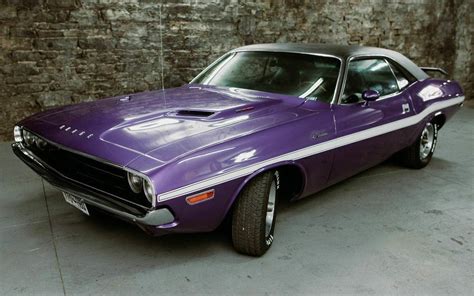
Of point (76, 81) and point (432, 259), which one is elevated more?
point (76, 81)

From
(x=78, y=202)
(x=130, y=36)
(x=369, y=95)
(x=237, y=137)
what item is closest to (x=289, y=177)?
(x=237, y=137)

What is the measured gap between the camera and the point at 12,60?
502cm

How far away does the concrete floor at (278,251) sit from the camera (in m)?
2.31

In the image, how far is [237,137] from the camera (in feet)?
8.23

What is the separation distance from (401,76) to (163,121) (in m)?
2.43

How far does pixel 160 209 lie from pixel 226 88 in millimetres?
1599

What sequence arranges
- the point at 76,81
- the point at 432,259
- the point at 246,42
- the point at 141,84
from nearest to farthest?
the point at 432,259, the point at 76,81, the point at 141,84, the point at 246,42

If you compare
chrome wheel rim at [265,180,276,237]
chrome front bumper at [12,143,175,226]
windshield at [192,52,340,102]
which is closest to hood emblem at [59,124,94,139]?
chrome front bumper at [12,143,175,226]

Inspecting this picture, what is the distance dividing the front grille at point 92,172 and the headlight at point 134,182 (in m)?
0.03

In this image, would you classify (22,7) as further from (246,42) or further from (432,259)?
(432,259)

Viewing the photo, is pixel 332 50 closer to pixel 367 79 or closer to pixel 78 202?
pixel 367 79

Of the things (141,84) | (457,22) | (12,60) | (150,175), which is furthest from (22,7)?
(457,22)

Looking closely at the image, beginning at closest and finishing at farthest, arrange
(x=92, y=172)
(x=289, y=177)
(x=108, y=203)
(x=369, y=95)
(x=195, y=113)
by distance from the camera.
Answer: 1. (x=108, y=203)
2. (x=92, y=172)
3. (x=195, y=113)
4. (x=289, y=177)
5. (x=369, y=95)

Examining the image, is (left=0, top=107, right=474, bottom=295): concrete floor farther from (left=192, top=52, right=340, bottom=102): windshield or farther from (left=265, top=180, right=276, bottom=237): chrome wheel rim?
(left=192, top=52, right=340, bottom=102): windshield
